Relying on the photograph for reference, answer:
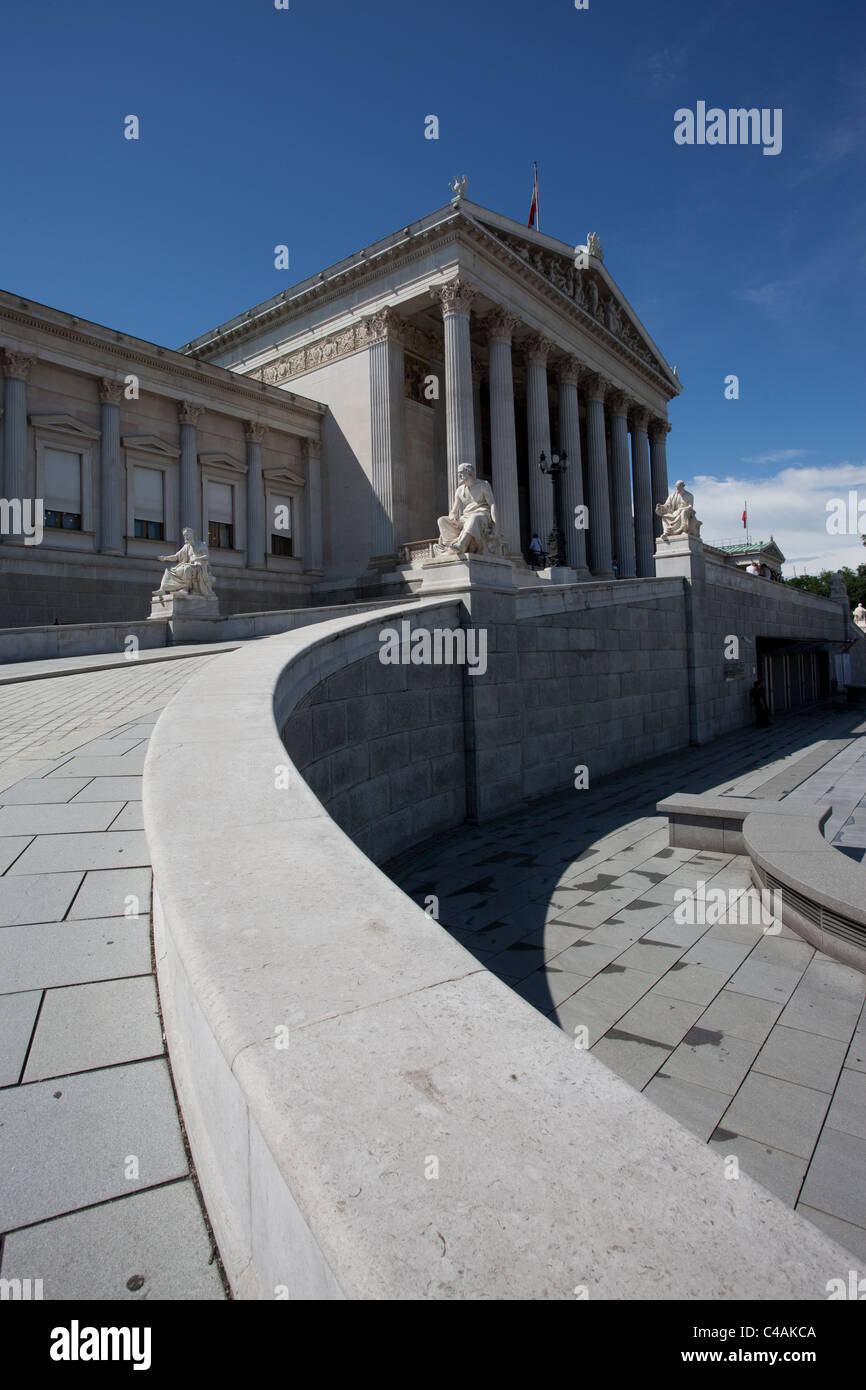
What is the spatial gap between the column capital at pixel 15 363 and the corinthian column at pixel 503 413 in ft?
57.4

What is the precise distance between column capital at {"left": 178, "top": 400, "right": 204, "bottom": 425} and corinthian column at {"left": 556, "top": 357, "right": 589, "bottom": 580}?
16.8 metres

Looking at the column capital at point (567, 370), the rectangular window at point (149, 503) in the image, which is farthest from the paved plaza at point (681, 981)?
Result: the column capital at point (567, 370)

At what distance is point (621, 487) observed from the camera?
41.0 metres

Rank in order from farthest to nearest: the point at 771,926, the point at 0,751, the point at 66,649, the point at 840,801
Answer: the point at 66,649 → the point at 840,801 → the point at 771,926 → the point at 0,751

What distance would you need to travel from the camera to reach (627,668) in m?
16.7

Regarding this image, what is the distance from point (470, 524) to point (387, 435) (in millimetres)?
20874

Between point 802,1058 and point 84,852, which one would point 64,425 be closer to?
point 84,852

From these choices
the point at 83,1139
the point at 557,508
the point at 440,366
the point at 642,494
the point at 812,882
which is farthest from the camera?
the point at 642,494

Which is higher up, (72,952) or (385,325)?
(385,325)

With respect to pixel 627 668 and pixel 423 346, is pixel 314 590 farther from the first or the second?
pixel 627 668

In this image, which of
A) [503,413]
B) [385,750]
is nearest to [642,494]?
[503,413]

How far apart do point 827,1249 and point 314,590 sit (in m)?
32.6

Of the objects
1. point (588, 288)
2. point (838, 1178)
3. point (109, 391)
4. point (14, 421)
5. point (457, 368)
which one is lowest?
point (838, 1178)
